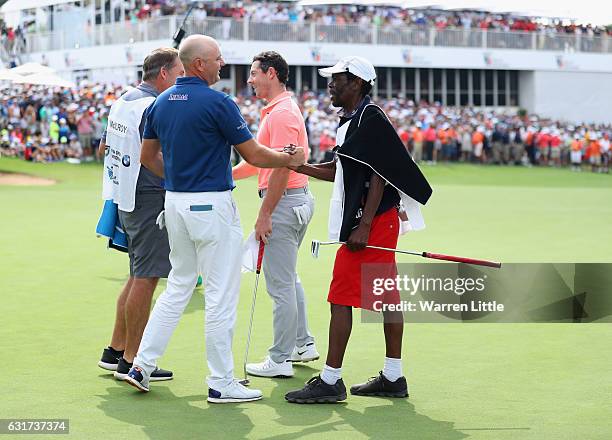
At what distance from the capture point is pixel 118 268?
12.9m

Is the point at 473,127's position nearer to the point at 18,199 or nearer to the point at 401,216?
the point at 18,199

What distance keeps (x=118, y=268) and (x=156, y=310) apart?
20.7 feet

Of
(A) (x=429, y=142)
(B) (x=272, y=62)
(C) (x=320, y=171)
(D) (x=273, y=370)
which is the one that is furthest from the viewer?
(A) (x=429, y=142)

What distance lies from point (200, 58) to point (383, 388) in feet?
7.48

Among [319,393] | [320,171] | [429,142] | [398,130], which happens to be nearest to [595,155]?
[429,142]

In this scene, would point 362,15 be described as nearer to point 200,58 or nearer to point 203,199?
point 200,58

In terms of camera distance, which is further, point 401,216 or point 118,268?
point 118,268

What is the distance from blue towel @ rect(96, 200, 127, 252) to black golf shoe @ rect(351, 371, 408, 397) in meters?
2.02

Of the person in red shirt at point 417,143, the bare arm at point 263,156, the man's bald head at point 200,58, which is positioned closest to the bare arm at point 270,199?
the bare arm at point 263,156

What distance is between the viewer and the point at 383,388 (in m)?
6.89

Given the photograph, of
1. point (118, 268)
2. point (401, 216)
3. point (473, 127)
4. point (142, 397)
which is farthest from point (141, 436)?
point (473, 127)

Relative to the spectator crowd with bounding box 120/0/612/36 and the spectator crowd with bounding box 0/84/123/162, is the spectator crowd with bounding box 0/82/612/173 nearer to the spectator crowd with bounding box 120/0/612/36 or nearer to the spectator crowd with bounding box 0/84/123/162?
the spectator crowd with bounding box 0/84/123/162

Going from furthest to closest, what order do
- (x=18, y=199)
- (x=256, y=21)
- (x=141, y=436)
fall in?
1. (x=256, y=21)
2. (x=18, y=199)
3. (x=141, y=436)

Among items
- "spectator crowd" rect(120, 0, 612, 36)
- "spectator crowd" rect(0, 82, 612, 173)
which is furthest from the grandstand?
"spectator crowd" rect(0, 82, 612, 173)
